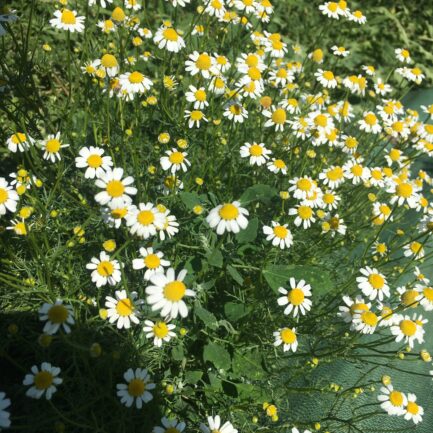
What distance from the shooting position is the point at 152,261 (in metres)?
1.76

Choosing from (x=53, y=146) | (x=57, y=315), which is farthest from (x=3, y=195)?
(x=57, y=315)

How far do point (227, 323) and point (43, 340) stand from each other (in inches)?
32.7

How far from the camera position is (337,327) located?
8.30 feet

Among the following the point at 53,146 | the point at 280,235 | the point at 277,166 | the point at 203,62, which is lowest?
the point at 280,235

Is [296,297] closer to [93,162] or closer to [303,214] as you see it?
[303,214]

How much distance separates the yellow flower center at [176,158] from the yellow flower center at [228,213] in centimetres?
63

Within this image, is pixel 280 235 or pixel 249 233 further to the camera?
pixel 280 235

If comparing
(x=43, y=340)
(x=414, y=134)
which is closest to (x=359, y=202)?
(x=414, y=134)

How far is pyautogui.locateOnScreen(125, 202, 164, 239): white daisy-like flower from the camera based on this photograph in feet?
5.43

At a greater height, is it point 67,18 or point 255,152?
point 67,18

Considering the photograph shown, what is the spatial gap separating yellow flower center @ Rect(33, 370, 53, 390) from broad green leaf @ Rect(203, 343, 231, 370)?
624mm

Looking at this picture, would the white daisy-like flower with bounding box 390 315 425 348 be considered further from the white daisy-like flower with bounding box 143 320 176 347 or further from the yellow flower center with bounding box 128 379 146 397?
the yellow flower center with bounding box 128 379 146 397

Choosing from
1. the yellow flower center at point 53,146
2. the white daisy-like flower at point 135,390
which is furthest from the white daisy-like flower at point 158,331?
the yellow flower center at point 53,146

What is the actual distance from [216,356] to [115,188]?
0.84 meters
